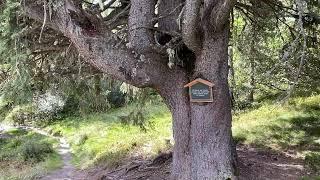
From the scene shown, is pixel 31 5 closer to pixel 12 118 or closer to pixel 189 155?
pixel 189 155

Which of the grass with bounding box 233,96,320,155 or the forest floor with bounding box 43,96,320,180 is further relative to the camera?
the grass with bounding box 233,96,320,155

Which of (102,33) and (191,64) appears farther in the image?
(191,64)

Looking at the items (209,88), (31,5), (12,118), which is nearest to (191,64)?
(209,88)

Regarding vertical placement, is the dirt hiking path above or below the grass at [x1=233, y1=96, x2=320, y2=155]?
below

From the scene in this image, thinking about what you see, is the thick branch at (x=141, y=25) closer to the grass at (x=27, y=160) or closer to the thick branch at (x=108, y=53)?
the thick branch at (x=108, y=53)

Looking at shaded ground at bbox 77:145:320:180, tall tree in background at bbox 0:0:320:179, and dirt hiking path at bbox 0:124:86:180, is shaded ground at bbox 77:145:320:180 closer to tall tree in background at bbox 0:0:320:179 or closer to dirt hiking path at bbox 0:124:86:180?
tall tree in background at bbox 0:0:320:179

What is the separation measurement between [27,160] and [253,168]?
8.79m

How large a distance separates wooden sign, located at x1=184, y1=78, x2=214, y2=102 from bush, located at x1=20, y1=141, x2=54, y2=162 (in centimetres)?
895

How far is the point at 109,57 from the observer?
5820 millimetres

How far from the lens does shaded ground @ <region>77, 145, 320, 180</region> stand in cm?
709

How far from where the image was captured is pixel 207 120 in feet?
19.9

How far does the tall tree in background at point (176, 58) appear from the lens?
573 cm

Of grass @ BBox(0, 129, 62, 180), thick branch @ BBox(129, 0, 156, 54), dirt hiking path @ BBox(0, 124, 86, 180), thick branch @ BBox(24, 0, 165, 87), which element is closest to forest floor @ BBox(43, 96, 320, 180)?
dirt hiking path @ BBox(0, 124, 86, 180)

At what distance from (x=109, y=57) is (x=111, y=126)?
416 inches
